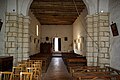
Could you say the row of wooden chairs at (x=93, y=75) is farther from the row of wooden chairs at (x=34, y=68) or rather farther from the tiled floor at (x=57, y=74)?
the tiled floor at (x=57, y=74)

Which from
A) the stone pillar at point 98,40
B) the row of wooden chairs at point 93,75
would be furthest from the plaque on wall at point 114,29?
the row of wooden chairs at point 93,75

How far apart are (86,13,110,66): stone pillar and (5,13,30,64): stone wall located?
2.58m

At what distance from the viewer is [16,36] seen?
727cm

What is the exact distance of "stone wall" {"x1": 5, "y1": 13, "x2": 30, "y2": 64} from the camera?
7105mm

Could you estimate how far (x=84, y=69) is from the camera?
17.3 feet

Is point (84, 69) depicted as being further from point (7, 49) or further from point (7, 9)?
point (7, 9)

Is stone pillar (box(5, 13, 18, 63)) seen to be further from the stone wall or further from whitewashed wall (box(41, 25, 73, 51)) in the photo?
whitewashed wall (box(41, 25, 73, 51))

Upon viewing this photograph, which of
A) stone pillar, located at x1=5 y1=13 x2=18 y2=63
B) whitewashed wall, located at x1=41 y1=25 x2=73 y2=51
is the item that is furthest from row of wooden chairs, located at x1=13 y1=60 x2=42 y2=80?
whitewashed wall, located at x1=41 y1=25 x2=73 y2=51

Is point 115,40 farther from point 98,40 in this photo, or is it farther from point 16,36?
point 16,36

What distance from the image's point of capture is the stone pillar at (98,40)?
23.4 ft

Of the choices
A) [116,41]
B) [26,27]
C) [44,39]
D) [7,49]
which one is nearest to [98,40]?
[116,41]

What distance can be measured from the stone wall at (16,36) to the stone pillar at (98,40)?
2.58m

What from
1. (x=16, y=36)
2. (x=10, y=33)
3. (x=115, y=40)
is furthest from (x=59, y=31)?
(x=115, y=40)

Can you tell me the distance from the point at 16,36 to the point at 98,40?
320cm
